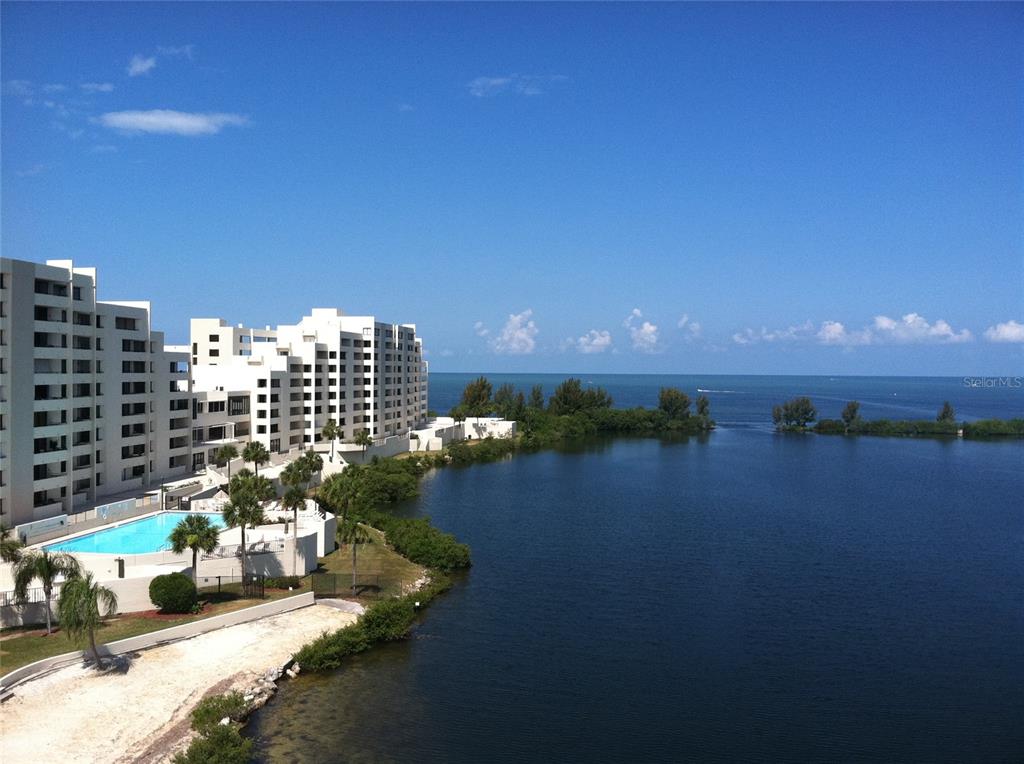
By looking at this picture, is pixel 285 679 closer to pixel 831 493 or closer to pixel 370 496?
pixel 370 496

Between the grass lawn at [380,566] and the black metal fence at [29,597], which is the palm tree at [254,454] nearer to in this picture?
the grass lawn at [380,566]

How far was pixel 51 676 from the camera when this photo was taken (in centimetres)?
2981

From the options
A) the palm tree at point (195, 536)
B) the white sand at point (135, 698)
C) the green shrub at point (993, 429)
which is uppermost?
the palm tree at point (195, 536)

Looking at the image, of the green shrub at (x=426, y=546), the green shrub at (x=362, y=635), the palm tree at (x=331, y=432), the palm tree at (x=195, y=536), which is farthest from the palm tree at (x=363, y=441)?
the palm tree at (x=195, y=536)

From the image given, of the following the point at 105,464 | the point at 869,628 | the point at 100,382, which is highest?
the point at 100,382

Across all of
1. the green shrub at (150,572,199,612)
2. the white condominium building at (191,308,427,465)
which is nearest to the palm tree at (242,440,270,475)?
the white condominium building at (191,308,427,465)

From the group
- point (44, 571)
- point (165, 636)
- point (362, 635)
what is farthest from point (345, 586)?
point (44, 571)

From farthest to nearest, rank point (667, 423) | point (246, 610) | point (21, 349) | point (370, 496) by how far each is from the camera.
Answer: point (667, 423)
point (370, 496)
point (21, 349)
point (246, 610)

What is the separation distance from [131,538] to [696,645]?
30675mm

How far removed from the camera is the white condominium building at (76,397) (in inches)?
1757

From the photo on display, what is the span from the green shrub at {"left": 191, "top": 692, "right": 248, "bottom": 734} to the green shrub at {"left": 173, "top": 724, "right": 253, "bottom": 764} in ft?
1.89

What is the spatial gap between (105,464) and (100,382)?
216 inches

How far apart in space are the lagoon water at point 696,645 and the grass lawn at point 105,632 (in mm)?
7323

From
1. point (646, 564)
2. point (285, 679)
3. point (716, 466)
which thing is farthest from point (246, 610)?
point (716, 466)
